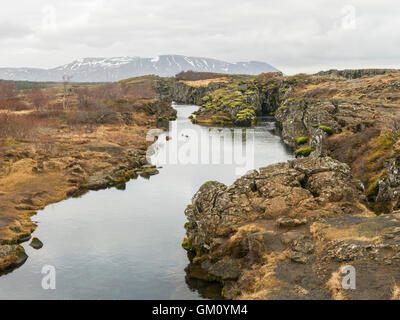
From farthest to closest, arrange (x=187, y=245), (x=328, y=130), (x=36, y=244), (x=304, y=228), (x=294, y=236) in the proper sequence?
(x=328, y=130), (x=36, y=244), (x=187, y=245), (x=304, y=228), (x=294, y=236)

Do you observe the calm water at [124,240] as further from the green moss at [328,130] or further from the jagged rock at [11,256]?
the green moss at [328,130]

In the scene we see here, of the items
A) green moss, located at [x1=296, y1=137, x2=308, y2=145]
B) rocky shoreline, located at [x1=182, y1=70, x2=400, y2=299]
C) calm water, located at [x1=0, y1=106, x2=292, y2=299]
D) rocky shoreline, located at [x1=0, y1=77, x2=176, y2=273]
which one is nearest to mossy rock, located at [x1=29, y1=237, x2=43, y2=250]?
calm water, located at [x1=0, y1=106, x2=292, y2=299]

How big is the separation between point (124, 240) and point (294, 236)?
20669 millimetres

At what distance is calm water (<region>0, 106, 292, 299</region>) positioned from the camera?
3366 cm

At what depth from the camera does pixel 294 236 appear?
109ft

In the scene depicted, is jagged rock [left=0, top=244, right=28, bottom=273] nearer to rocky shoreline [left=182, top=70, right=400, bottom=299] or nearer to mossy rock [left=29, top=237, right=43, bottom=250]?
mossy rock [left=29, top=237, right=43, bottom=250]

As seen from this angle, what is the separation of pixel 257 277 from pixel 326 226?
27.4 ft

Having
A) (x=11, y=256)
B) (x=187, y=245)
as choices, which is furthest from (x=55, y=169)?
(x=187, y=245)

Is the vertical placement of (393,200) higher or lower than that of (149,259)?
higher

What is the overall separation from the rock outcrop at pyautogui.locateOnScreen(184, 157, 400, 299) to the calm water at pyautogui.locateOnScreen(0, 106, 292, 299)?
3446 mm

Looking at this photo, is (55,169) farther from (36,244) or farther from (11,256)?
(11,256)

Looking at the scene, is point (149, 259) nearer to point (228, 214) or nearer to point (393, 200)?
point (228, 214)

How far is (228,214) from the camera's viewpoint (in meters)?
39.2
